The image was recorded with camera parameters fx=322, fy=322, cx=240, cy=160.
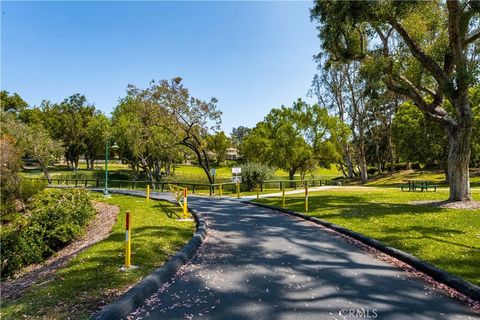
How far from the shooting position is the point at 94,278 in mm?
5297

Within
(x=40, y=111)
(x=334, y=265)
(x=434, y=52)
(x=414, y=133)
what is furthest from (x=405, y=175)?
(x=40, y=111)

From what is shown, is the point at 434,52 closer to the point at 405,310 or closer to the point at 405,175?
the point at 405,310

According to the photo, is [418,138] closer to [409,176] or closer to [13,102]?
[409,176]

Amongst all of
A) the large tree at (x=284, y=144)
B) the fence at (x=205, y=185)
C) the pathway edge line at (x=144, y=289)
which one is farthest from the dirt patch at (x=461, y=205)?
the large tree at (x=284, y=144)

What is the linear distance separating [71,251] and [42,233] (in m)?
1.27

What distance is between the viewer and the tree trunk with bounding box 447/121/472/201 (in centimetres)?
1286

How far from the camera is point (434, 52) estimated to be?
14562mm

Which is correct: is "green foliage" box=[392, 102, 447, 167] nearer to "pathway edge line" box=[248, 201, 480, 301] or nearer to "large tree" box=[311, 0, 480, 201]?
"large tree" box=[311, 0, 480, 201]

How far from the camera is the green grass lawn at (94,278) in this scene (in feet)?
13.6

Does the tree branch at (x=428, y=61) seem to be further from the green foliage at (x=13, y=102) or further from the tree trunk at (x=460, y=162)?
the green foliage at (x=13, y=102)

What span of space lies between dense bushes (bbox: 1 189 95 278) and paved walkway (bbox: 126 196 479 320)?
215 inches

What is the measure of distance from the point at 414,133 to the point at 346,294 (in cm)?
3354

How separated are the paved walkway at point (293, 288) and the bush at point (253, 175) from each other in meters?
19.4

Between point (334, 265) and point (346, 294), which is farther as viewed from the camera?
point (334, 265)
